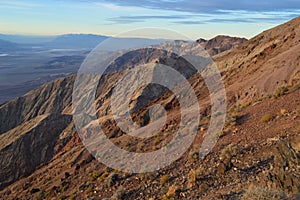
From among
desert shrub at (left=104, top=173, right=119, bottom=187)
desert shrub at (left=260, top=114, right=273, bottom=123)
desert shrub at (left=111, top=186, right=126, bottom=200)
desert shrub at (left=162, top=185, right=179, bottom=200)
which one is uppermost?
desert shrub at (left=260, top=114, right=273, bottom=123)

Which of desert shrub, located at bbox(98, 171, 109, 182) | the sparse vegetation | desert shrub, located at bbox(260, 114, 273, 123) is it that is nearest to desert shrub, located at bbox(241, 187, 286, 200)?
the sparse vegetation

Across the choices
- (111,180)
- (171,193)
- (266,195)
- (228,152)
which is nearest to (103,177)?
(111,180)

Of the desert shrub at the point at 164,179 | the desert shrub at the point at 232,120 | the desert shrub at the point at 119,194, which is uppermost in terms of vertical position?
the desert shrub at the point at 232,120

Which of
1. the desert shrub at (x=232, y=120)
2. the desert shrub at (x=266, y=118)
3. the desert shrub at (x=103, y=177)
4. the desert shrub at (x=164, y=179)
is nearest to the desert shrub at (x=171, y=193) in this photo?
the desert shrub at (x=164, y=179)

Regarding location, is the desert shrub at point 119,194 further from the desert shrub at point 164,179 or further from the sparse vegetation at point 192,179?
the sparse vegetation at point 192,179

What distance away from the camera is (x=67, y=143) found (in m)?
39.1

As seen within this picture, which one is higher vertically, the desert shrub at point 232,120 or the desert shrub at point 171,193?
the desert shrub at point 232,120

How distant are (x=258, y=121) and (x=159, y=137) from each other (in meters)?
5.92

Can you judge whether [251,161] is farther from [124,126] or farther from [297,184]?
[124,126]

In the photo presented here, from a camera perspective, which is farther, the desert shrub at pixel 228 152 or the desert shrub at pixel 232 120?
the desert shrub at pixel 232 120

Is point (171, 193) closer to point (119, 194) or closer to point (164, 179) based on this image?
point (164, 179)

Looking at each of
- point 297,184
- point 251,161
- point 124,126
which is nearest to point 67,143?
point 124,126

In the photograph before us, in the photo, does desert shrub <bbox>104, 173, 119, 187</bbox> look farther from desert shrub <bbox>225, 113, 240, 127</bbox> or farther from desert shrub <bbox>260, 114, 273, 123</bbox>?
desert shrub <bbox>260, 114, 273, 123</bbox>

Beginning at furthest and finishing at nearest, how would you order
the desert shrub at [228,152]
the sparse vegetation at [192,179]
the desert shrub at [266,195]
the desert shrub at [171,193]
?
the desert shrub at [228,152]
the sparse vegetation at [192,179]
the desert shrub at [171,193]
the desert shrub at [266,195]
